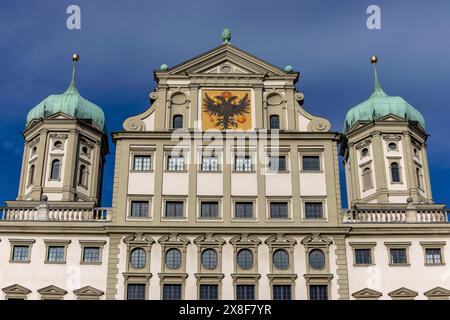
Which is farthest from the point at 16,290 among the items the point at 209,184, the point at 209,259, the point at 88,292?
the point at 209,184

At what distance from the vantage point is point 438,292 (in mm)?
44375

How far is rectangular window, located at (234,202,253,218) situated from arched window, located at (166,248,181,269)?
4.53 m

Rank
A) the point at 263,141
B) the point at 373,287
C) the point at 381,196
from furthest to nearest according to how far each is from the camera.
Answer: the point at 381,196 → the point at 263,141 → the point at 373,287

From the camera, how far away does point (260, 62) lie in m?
51.2

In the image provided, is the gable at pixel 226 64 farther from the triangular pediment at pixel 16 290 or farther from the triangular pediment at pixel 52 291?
the triangular pediment at pixel 16 290

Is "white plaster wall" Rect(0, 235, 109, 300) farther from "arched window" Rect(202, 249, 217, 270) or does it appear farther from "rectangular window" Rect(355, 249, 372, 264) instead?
"rectangular window" Rect(355, 249, 372, 264)

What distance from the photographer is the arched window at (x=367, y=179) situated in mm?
58312

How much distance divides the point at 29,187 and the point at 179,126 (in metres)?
15.6

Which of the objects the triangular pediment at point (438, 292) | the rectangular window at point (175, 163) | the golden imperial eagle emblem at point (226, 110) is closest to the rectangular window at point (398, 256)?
the triangular pediment at point (438, 292)

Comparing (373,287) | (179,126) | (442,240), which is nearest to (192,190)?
(179,126)

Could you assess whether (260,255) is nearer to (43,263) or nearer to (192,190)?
(192,190)

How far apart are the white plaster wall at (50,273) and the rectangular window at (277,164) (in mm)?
12081

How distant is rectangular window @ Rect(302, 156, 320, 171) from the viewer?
4816 cm
